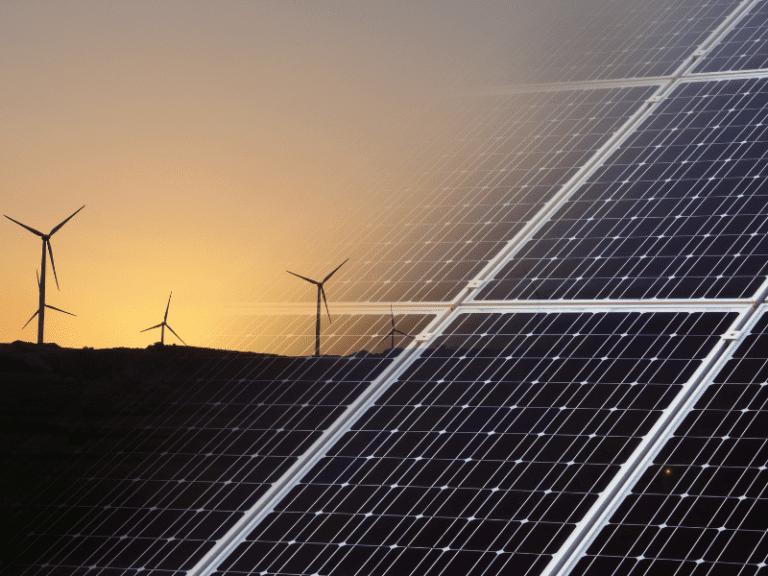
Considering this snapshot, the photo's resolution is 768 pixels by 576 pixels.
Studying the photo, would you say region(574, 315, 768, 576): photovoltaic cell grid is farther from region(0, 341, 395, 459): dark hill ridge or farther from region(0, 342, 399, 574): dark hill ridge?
region(0, 341, 395, 459): dark hill ridge

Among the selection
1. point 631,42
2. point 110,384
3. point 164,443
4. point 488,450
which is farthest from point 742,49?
point 164,443

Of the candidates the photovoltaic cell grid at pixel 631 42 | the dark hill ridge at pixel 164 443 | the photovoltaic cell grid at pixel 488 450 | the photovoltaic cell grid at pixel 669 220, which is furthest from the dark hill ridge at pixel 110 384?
the photovoltaic cell grid at pixel 631 42

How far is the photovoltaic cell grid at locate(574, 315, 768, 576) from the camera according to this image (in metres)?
17.2

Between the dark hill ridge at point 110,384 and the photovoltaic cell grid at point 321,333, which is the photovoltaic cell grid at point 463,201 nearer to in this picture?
the photovoltaic cell grid at point 321,333

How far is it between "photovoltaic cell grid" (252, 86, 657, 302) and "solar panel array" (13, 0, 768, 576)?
115 mm

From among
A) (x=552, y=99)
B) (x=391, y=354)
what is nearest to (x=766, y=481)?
(x=391, y=354)

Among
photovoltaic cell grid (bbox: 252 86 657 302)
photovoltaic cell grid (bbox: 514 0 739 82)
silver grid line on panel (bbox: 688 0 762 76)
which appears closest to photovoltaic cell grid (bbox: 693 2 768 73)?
silver grid line on panel (bbox: 688 0 762 76)

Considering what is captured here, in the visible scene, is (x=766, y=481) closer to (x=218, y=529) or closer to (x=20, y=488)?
(x=218, y=529)

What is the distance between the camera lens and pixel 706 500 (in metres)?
18.2

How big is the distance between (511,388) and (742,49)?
60.5 ft

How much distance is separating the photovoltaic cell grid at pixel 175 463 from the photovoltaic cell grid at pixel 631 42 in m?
17.2

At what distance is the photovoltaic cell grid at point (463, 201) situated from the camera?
28.9 meters

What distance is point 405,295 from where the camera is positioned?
91.7 ft

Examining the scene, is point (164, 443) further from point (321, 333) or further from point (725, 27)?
point (725, 27)
